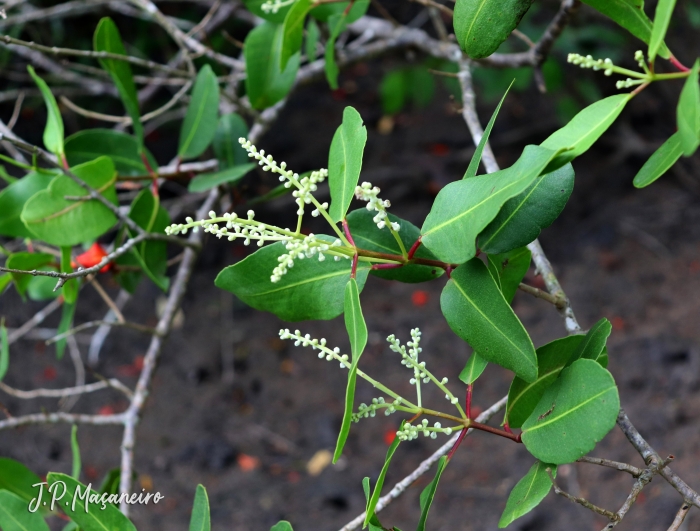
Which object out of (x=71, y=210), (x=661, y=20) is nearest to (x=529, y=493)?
(x=661, y=20)

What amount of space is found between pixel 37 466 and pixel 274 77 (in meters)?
2.03

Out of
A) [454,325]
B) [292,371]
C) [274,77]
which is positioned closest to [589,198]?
[292,371]

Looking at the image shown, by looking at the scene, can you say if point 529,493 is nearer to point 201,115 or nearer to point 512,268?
point 512,268

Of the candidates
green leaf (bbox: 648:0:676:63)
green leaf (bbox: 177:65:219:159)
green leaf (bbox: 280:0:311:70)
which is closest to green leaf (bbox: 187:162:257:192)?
green leaf (bbox: 177:65:219:159)

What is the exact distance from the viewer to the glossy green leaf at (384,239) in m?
0.83

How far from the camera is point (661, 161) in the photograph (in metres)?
0.73

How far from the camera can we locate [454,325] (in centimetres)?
78

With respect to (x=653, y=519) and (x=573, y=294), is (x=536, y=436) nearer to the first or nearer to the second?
(x=653, y=519)

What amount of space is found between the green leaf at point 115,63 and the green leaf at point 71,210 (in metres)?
0.16

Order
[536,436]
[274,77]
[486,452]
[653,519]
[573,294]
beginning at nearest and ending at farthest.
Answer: [536,436] < [274,77] < [653,519] < [486,452] < [573,294]

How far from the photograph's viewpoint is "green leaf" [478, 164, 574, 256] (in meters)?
0.73

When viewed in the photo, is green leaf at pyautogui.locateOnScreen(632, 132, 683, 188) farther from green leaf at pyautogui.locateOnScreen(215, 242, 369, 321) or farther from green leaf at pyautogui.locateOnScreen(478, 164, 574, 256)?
green leaf at pyautogui.locateOnScreen(215, 242, 369, 321)

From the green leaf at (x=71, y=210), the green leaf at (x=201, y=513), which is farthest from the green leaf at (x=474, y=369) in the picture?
the green leaf at (x=71, y=210)

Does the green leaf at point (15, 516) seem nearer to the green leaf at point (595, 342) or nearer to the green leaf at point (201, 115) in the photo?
the green leaf at point (201, 115)
